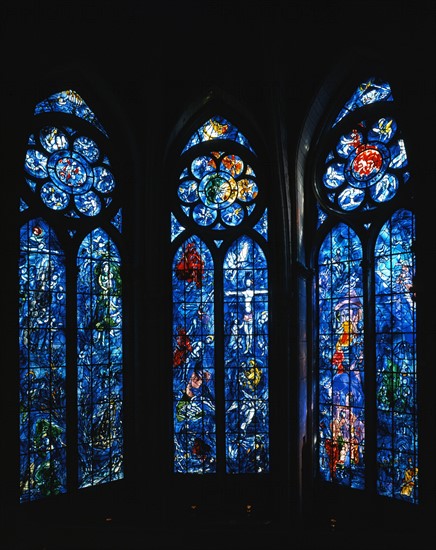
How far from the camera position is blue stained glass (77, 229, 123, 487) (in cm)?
889

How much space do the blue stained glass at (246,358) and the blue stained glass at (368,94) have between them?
9.18ft

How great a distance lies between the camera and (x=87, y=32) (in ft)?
28.0

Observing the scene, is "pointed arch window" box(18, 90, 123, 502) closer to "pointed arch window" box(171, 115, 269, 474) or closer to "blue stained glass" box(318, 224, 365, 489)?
"pointed arch window" box(171, 115, 269, 474)

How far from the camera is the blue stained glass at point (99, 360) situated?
8891 millimetres

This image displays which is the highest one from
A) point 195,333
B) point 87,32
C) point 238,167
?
point 87,32

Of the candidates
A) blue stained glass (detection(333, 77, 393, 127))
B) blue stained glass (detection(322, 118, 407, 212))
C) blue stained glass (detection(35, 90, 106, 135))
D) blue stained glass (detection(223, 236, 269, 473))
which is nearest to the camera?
blue stained glass (detection(322, 118, 407, 212))

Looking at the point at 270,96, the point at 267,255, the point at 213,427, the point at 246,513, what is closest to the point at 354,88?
the point at 270,96

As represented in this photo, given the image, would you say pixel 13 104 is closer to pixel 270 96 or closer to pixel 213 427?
pixel 270 96

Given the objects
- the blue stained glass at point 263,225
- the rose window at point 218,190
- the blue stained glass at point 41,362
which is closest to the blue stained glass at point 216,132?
the rose window at point 218,190

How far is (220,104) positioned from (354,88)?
90.8 inches

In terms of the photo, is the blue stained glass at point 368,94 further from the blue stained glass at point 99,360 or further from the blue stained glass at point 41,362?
the blue stained glass at point 41,362

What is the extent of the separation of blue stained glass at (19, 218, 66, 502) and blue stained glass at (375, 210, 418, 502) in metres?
4.93

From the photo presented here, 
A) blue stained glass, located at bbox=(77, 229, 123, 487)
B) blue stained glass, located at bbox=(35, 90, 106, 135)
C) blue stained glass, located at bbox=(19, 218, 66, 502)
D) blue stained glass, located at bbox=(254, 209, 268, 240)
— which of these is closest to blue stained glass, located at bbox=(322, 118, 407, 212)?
blue stained glass, located at bbox=(254, 209, 268, 240)

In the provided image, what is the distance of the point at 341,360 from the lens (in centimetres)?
891
